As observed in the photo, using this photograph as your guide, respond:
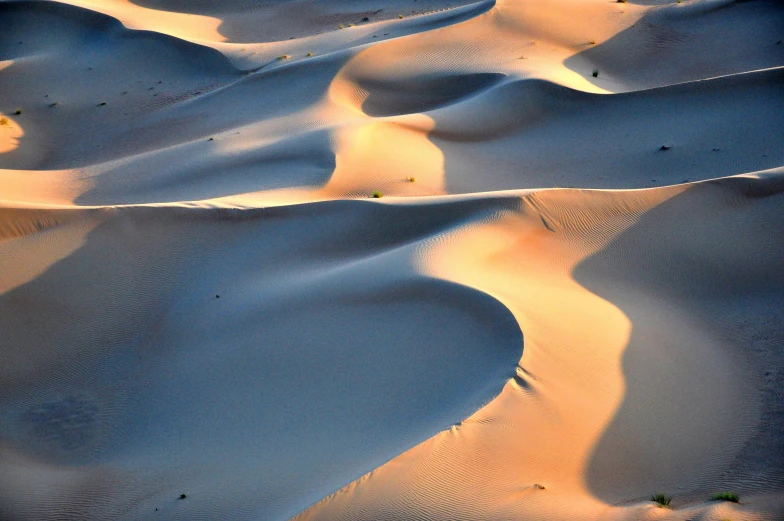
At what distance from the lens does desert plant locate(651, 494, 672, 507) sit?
521cm

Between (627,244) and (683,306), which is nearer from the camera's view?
(683,306)

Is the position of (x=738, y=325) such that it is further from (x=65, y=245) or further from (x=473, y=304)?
(x=65, y=245)

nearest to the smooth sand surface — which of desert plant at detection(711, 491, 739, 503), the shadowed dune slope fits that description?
the shadowed dune slope

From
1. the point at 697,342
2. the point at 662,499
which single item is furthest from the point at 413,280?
the point at 662,499

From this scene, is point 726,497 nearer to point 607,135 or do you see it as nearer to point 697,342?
point 697,342

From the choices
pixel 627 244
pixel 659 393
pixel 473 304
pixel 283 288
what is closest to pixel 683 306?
pixel 627 244

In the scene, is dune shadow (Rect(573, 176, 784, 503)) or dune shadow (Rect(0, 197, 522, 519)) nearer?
dune shadow (Rect(573, 176, 784, 503))

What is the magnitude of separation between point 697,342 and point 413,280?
2.68 metres

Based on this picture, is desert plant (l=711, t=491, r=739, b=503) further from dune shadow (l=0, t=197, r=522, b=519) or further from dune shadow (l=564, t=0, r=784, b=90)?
dune shadow (l=564, t=0, r=784, b=90)

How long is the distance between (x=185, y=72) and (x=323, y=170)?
6449 millimetres

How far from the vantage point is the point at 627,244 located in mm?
8547

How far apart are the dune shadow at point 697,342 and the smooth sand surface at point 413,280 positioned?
29 mm

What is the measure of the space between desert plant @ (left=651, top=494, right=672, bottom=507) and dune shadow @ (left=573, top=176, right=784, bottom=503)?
0.07m

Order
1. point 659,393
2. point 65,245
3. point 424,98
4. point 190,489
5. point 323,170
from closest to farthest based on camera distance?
1. point 190,489
2. point 659,393
3. point 65,245
4. point 323,170
5. point 424,98
